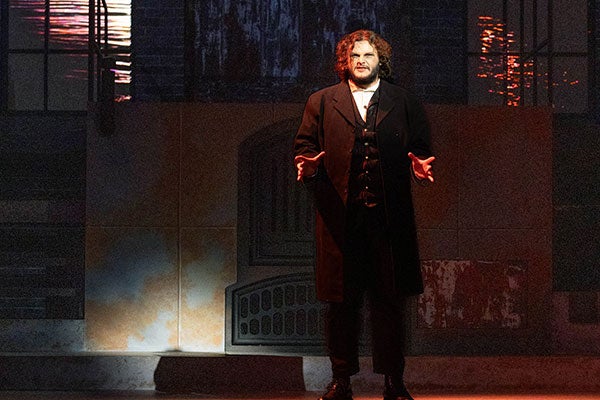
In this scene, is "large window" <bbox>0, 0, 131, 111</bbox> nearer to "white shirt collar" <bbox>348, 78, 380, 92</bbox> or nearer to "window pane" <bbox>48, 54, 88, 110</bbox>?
"window pane" <bbox>48, 54, 88, 110</bbox>

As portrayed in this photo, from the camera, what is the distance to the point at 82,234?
9180 mm

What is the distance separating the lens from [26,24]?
35.9ft

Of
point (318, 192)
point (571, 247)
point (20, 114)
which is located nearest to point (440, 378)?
point (318, 192)

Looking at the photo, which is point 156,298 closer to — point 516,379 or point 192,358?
point 192,358

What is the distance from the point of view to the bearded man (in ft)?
17.6

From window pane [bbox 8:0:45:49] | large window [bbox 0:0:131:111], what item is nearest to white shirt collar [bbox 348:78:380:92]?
large window [bbox 0:0:131:111]

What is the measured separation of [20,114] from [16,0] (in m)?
1.22

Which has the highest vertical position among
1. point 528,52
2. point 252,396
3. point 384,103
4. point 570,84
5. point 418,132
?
point 528,52

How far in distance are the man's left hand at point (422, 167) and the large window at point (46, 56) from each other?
6003mm

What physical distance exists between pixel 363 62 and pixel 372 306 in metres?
1.18

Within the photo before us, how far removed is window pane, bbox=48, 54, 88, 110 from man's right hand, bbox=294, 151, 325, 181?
5868 millimetres

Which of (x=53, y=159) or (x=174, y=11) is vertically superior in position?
(x=174, y=11)

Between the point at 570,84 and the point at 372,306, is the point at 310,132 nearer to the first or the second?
the point at 372,306

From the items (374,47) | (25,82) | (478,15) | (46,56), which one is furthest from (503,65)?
(374,47)
